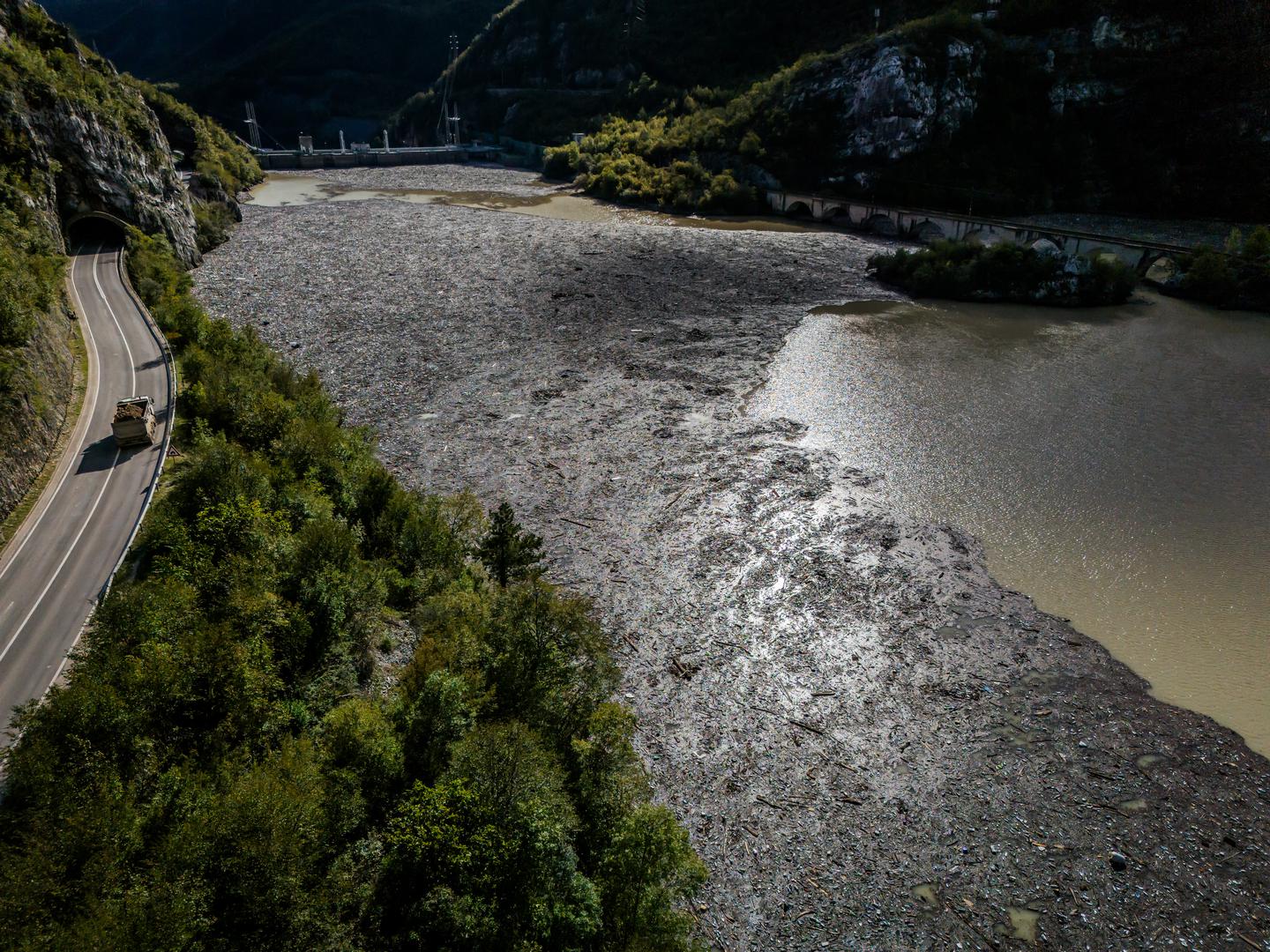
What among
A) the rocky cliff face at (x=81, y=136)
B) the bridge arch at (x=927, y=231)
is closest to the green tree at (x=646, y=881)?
the rocky cliff face at (x=81, y=136)

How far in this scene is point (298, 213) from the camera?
9088cm

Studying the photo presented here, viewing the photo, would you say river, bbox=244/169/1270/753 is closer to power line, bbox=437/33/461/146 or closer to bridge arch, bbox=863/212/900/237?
bridge arch, bbox=863/212/900/237

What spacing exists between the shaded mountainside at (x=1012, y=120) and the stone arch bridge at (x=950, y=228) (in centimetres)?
636

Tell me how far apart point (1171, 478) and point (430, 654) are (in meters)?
37.3

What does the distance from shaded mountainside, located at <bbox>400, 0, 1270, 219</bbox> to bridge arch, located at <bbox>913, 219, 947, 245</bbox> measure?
885cm

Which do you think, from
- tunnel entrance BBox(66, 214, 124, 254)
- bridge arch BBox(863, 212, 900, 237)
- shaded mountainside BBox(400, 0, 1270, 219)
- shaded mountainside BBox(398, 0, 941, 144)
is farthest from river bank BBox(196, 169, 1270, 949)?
shaded mountainside BBox(398, 0, 941, 144)

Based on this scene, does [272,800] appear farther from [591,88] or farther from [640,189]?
[591,88]

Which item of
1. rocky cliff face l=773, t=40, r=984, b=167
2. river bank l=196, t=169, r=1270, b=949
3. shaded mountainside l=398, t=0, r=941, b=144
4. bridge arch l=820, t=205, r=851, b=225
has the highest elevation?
shaded mountainside l=398, t=0, r=941, b=144

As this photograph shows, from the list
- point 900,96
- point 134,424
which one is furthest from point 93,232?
point 900,96

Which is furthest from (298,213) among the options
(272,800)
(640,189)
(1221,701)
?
(1221,701)

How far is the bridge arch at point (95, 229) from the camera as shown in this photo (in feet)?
163

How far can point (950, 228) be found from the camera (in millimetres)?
81062

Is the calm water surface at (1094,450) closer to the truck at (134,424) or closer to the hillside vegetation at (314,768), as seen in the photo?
the hillside vegetation at (314,768)

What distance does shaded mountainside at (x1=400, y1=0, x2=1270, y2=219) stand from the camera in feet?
279
